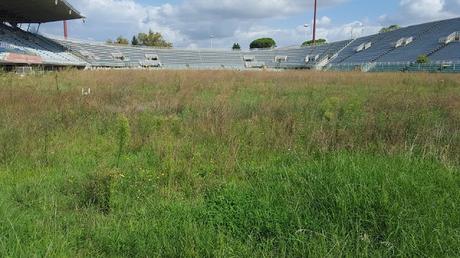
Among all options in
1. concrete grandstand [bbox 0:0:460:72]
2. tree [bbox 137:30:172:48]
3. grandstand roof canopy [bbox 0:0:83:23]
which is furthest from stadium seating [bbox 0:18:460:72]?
tree [bbox 137:30:172:48]

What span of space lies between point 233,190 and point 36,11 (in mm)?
53170

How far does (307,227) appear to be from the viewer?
3.54 m

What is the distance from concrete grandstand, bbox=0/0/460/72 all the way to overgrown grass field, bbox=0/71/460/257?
1259 inches

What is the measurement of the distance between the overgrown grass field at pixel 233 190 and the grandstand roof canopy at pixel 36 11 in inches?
1664

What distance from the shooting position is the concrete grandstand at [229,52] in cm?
4409

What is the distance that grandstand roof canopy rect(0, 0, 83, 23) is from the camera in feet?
147

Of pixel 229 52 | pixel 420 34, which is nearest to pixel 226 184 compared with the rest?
pixel 420 34

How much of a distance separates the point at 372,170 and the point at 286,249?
1.52 metres

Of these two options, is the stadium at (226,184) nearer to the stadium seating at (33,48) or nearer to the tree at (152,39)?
the stadium seating at (33,48)

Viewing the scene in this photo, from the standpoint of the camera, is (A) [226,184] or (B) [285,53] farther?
(B) [285,53]

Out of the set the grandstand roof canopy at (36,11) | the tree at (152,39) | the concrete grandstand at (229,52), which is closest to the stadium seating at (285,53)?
the concrete grandstand at (229,52)

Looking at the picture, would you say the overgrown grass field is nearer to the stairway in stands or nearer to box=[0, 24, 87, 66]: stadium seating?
box=[0, 24, 87, 66]: stadium seating

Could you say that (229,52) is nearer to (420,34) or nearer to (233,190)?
(420,34)

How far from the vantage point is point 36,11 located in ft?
162
